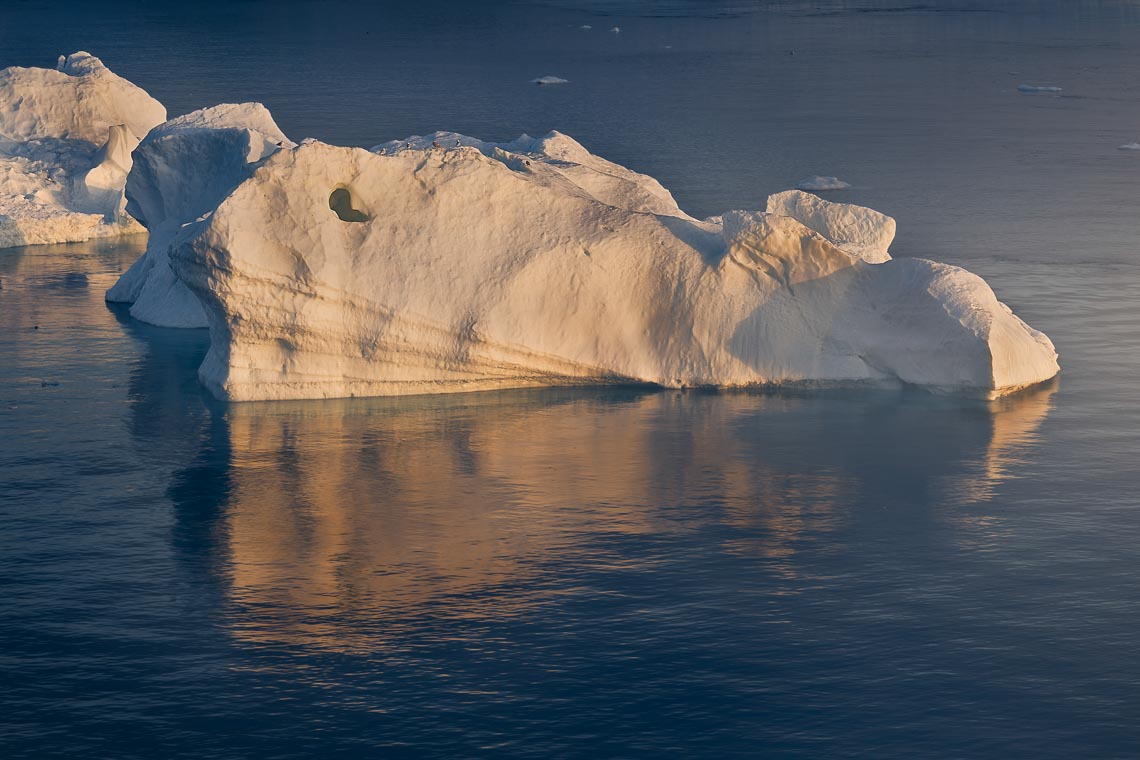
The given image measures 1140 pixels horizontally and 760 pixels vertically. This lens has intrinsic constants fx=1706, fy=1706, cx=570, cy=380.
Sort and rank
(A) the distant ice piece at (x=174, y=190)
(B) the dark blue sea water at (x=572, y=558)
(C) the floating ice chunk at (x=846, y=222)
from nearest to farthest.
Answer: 1. (B) the dark blue sea water at (x=572, y=558)
2. (C) the floating ice chunk at (x=846, y=222)
3. (A) the distant ice piece at (x=174, y=190)

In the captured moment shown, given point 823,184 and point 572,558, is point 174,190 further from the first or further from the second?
point 823,184

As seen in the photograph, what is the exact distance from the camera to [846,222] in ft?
82.1

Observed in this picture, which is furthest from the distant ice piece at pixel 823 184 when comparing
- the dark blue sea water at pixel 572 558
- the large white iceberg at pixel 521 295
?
the large white iceberg at pixel 521 295

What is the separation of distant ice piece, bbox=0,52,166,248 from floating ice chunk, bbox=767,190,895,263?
1632 centimetres

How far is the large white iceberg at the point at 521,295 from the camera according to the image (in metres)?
21.1

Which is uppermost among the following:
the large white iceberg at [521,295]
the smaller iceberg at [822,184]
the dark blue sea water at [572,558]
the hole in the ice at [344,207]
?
the smaller iceberg at [822,184]

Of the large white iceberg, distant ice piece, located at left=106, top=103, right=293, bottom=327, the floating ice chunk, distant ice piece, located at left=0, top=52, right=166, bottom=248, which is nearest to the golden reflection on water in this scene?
the large white iceberg

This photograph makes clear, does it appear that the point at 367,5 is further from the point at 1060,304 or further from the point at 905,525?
the point at 905,525

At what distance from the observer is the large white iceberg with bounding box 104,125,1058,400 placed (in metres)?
21.1

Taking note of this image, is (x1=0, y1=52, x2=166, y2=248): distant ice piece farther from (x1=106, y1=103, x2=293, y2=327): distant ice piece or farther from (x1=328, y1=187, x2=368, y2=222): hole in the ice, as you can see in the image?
(x1=328, y1=187, x2=368, y2=222): hole in the ice

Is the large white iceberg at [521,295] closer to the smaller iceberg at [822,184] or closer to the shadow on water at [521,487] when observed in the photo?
the shadow on water at [521,487]

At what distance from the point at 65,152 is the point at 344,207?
17215mm

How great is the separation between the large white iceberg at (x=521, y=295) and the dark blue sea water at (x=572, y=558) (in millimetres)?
520

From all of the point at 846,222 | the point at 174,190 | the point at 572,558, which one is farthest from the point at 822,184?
the point at 572,558
